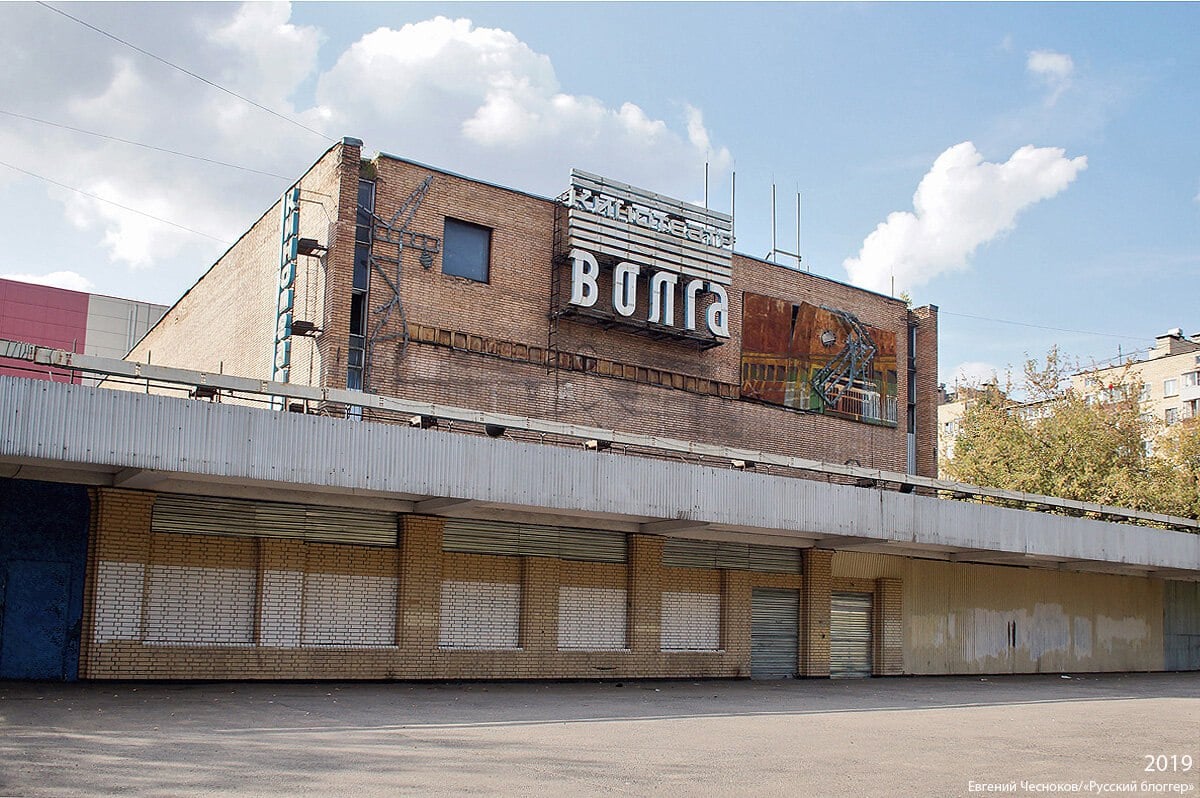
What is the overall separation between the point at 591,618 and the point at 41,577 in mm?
10364

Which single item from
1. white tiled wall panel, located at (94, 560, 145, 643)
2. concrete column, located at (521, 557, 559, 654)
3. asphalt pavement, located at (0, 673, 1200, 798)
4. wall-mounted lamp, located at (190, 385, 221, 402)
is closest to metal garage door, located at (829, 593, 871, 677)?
asphalt pavement, located at (0, 673, 1200, 798)

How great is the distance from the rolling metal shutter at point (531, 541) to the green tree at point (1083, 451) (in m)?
29.3

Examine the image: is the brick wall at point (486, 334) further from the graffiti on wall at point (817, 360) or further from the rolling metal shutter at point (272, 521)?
the rolling metal shutter at point (272, 521)

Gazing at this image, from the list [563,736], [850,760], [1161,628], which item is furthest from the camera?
[1161,628]

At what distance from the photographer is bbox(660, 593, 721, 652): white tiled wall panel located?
24250mm

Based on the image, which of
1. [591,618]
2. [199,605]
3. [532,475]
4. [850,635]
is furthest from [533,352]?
[850,635]

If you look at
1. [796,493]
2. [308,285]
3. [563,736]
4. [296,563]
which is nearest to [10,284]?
[308,285]

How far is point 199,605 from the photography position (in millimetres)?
18422

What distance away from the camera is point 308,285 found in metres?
23.7

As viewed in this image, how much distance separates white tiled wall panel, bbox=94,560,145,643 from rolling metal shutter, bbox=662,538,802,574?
10807mm

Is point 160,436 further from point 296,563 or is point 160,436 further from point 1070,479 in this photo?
point 1070,479

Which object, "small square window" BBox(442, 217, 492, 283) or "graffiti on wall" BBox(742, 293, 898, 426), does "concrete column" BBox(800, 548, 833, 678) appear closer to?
"graffiti on wall" BBox(742, 293, 898, 426)

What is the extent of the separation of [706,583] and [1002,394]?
96.5 feet

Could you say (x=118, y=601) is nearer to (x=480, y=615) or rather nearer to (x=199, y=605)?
(x=199, y=605)
